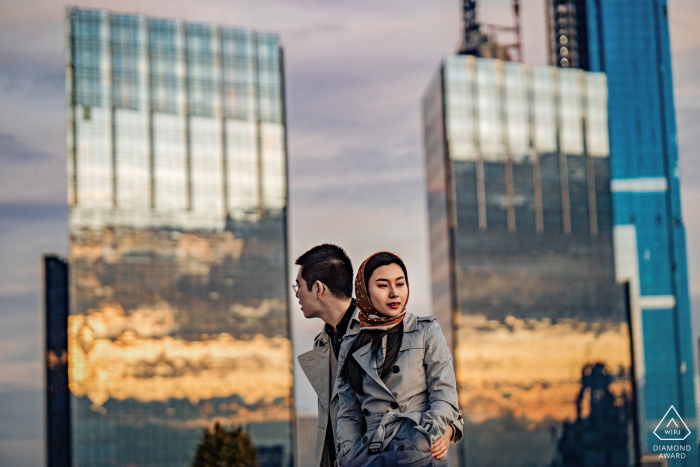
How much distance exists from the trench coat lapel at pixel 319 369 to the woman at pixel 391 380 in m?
1.00

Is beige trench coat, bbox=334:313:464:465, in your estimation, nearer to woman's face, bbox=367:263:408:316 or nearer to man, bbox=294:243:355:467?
woman's face, bbox=367:263:408:316

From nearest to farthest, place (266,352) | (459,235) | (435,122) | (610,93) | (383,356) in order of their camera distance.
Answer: (383,356) → (266,352) → (459,235) → (435,122) → (610,93)

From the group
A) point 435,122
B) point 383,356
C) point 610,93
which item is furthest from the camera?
point 610,93

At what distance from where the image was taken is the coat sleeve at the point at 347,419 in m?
5.29

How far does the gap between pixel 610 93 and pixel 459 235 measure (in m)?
34.6

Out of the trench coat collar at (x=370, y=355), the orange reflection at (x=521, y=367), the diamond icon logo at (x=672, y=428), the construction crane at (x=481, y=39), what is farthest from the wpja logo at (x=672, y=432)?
the trench coat collar at (x=370, y=355)

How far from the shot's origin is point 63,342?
94.3 m

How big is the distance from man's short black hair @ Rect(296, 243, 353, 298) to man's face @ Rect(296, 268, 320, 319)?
0.03m

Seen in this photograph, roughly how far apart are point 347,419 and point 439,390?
64cm

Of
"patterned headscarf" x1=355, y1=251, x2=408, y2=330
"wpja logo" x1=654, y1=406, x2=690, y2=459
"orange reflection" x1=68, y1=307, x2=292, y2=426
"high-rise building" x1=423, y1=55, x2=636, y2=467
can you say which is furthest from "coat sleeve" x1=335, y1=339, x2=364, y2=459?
"wpja logo" x1=654, y1=406, x2=690, y2=459

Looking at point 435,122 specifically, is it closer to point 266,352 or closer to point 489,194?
point 489,194

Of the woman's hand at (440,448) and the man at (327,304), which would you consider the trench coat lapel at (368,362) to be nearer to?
the woman's hand at (440,448)

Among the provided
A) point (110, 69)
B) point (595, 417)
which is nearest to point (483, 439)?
point (595, 417)

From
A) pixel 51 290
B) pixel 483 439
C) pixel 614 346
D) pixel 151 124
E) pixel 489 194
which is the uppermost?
pixel 151 124
